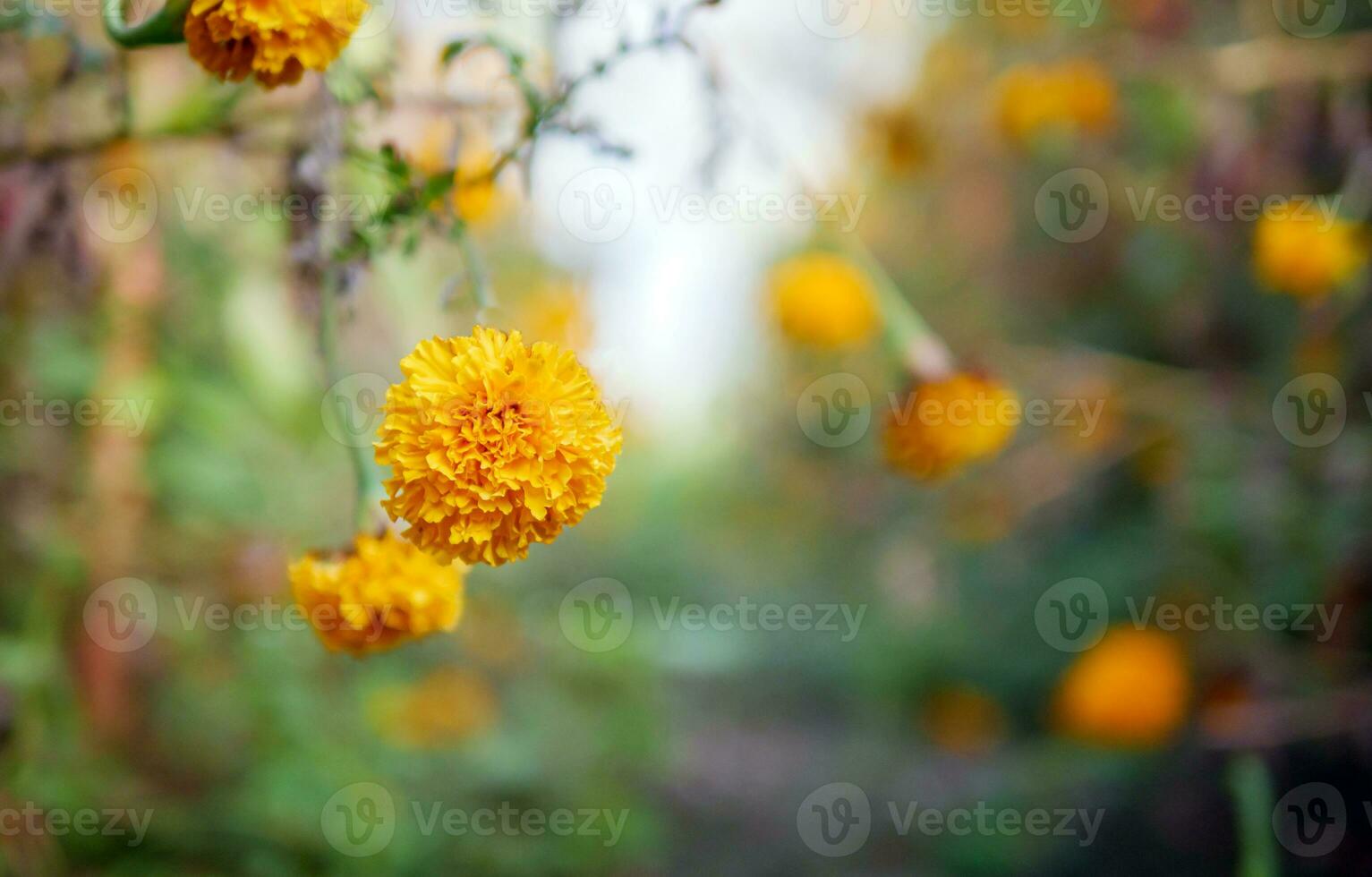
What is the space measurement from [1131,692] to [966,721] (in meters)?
0.59

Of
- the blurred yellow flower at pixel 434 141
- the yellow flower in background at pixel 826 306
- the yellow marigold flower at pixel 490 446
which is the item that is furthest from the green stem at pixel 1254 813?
the blurred yellow flower at pixel 434 141

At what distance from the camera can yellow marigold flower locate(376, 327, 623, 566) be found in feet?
2.03

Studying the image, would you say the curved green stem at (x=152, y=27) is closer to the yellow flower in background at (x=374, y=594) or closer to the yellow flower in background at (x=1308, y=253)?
the yellow flower in background at (x=374, y=594)

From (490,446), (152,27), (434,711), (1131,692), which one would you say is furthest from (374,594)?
(1131,692)

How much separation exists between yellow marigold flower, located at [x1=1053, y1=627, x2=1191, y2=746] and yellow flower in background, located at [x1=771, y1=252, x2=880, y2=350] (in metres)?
0.72

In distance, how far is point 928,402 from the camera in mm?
1071

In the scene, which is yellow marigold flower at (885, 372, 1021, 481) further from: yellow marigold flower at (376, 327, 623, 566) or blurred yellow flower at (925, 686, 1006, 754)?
blurred yellow flower at (925, 686, 1006, 754)

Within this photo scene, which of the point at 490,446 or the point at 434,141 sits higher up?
the point at 434,141

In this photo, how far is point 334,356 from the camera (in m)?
0.75

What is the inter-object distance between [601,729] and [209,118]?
1128 mm

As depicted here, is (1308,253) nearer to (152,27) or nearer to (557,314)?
(557,314)

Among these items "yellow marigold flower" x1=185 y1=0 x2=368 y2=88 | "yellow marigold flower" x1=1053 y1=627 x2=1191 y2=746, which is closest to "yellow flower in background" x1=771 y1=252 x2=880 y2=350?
"yellow marigold flower" x1=1053 y1=627 x2=1191 y2=746

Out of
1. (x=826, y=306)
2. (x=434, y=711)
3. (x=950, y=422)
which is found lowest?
(x=434, y=711)

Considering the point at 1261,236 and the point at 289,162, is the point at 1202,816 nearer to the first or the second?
the point at 1261,236
